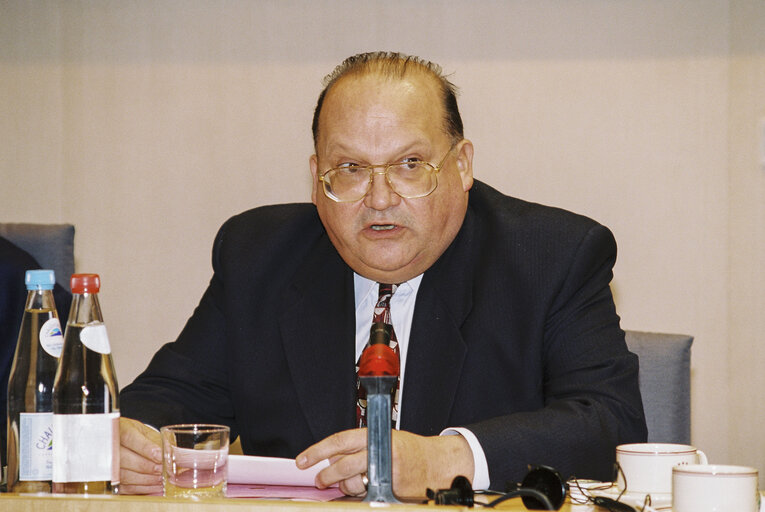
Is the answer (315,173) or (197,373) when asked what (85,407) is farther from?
(315,173)

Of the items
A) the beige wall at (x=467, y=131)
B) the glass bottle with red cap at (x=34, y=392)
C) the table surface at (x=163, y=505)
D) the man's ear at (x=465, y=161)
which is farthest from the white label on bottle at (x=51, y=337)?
the beige wall at (x=467, y=131)

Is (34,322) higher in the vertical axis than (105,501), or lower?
higher

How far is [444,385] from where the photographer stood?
1.91 metres

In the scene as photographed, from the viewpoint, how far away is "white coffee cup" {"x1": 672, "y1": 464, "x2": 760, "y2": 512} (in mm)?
1103

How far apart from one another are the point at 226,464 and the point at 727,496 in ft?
2.12

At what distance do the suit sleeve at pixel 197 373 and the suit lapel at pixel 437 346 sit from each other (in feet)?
1.54

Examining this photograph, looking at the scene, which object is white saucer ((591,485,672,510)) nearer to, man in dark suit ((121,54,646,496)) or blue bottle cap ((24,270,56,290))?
man in dark suit ((121,54,646,496))

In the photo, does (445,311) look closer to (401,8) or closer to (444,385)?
(444,385)

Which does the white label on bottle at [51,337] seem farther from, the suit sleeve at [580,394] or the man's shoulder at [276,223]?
the man's shoulder at [276,223]

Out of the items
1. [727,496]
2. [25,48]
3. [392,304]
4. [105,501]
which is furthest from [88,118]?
[727,496]

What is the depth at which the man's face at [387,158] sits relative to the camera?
1929 millimetres

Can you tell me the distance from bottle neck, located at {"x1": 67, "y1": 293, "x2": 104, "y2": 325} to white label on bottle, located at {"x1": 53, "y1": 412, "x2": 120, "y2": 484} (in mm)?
138

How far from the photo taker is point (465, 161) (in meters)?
2.11

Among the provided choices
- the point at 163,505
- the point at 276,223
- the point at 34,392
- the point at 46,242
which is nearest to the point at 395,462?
the point at 163,505
